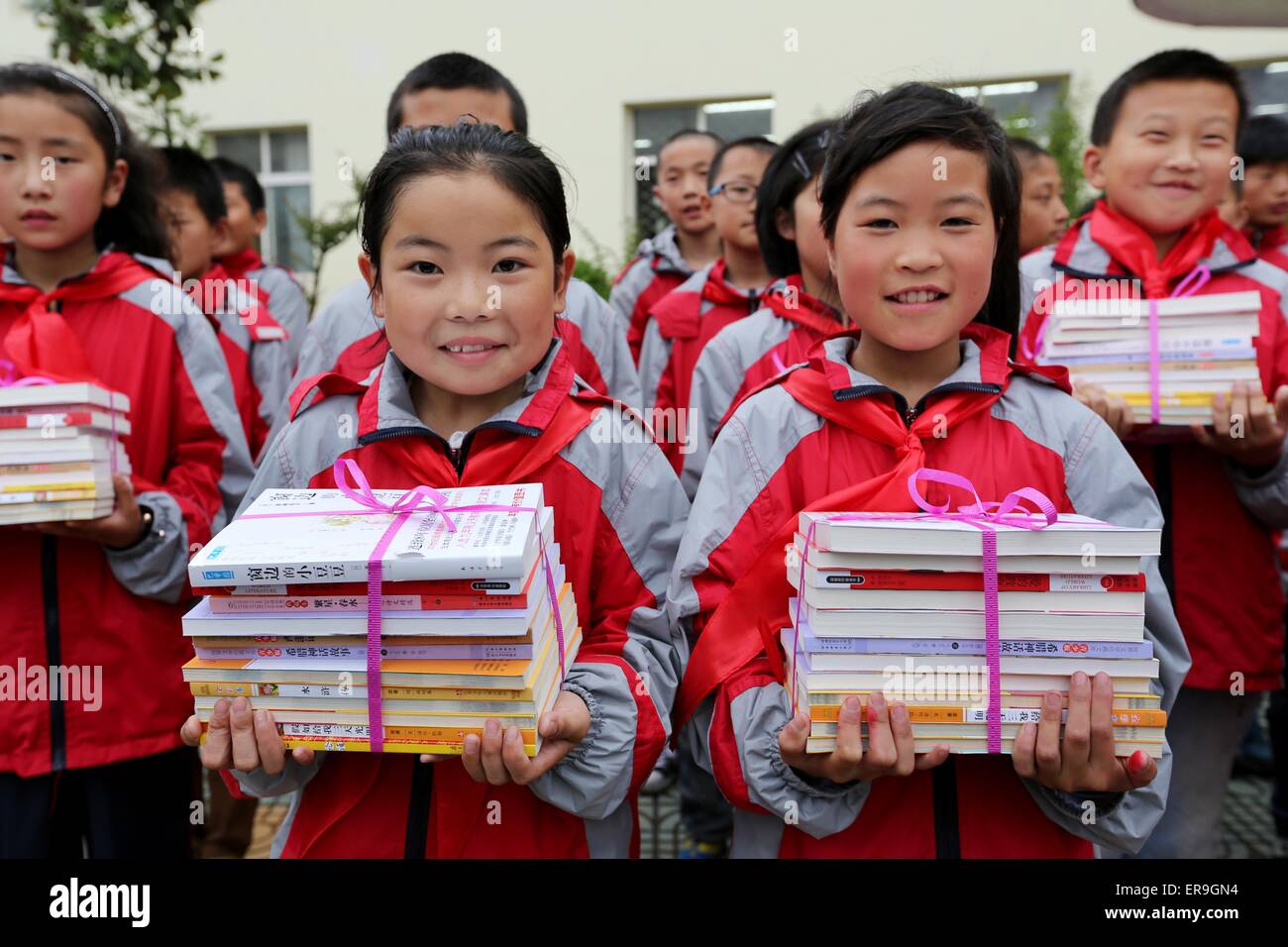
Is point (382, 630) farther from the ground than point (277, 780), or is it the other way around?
point (382, 630)

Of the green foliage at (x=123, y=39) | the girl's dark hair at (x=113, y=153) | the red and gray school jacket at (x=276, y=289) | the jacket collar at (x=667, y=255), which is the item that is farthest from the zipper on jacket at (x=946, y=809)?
the green foliage at (x=123, y=39)

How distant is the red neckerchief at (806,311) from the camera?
3066 mm

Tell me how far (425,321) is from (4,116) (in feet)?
4.62

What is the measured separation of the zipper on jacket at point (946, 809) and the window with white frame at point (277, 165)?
11779mm

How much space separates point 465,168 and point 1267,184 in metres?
3.49

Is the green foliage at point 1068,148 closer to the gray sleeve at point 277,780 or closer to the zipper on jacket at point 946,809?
the zipper on jacket at point 946,809

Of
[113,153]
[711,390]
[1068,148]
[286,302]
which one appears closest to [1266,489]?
[711,390]

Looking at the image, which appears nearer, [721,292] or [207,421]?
[207,421]

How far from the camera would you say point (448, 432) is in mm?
1881

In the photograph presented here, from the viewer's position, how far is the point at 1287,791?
12.2 feet

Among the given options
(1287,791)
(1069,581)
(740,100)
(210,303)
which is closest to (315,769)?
(1069,581)

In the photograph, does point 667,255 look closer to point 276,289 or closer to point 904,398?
point 276,289

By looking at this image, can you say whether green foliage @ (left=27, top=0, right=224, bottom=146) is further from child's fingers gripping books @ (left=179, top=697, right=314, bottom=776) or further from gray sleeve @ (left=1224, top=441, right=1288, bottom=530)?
gray sleeve @ (left=1224, top=441, right=1288, bottom=530)

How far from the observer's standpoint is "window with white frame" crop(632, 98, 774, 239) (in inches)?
424
